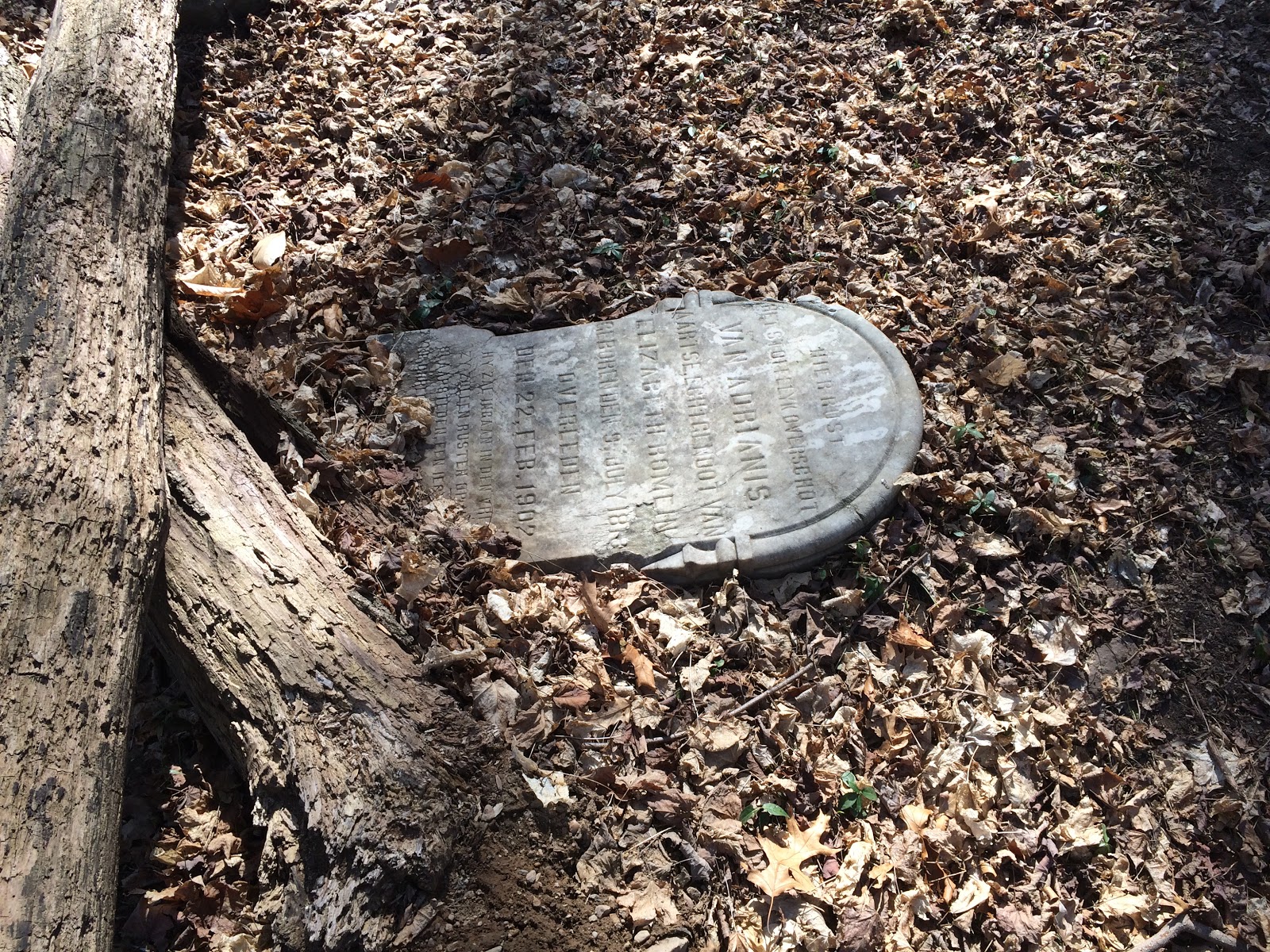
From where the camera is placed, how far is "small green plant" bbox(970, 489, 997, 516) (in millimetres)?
3572

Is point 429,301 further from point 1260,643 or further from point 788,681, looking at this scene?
point 1260,643

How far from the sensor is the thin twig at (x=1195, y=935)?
260cm

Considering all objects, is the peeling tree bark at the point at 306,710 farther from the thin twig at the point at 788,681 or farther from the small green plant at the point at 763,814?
the small green plant at the point at 763,814

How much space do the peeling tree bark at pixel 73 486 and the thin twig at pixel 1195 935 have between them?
2837 mm

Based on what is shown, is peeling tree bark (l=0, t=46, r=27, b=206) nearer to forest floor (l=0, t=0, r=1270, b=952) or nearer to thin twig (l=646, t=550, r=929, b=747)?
forest floor (l=0, t=0, r=1270, b=952)

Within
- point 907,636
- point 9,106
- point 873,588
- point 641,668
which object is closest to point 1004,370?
point 873,588

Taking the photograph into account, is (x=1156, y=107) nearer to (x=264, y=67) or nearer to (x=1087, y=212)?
(x=1087, y=212)

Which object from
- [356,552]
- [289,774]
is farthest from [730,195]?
[289,774]

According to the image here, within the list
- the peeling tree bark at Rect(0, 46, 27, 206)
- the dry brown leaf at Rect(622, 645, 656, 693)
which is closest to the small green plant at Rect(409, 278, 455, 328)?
the peeling tree bark at Rect(0, 46, 27, 206)

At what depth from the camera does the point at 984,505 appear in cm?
357

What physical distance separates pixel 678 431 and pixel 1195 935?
8.03ft

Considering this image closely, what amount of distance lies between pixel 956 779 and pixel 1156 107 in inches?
165

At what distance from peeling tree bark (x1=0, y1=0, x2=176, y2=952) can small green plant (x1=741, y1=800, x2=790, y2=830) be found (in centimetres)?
181

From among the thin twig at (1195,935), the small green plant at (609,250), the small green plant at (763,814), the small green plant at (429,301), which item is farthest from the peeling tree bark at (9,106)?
the thin twig at (1195,935)
